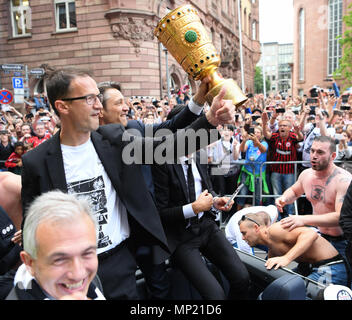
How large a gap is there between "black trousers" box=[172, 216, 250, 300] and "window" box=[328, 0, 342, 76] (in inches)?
1984

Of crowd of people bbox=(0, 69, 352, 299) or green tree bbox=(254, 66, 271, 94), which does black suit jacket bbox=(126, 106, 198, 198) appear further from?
green tree bbox=(254, 66, 271, 94)

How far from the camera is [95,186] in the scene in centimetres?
192

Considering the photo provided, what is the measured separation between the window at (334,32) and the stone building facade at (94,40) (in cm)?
3440

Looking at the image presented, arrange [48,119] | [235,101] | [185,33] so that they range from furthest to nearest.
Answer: [48,119] < [185,33] < [235,101]

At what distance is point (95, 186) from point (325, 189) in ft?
8.82

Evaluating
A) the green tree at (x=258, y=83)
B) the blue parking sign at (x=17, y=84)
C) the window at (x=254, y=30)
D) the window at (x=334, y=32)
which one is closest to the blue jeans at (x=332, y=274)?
the blue parking sign at (x=17, y=84)

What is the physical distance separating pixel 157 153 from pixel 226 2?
3502cm

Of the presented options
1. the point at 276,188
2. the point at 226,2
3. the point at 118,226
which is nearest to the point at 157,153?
the point at 118,226

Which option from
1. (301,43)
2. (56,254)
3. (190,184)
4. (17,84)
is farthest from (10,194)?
(301,43)

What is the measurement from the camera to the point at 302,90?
52.7 meters

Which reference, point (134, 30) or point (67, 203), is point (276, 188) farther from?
point (134, 30)

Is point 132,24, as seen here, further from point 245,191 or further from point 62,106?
point 62,106

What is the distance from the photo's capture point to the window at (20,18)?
64.5ft

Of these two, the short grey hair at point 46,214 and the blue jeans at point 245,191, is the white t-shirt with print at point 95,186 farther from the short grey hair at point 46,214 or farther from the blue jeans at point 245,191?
the blue jeans at point 245,191
